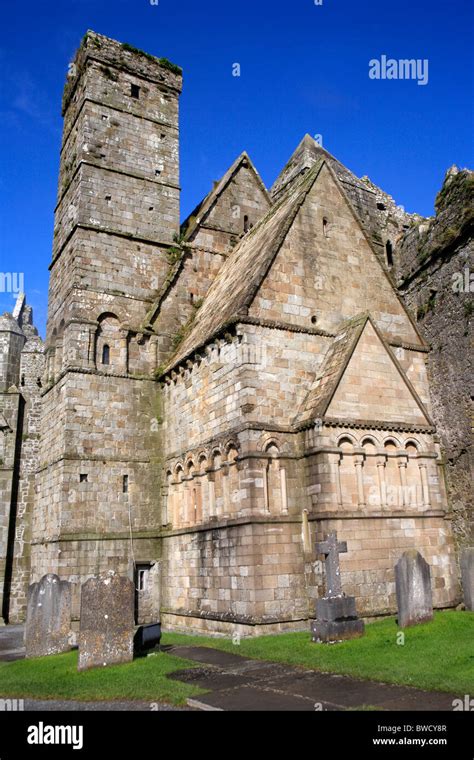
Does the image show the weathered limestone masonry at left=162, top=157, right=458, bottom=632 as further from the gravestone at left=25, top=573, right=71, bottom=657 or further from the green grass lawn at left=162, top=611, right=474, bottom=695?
the gravestone at left=25, top=573, right=71, bottom=657

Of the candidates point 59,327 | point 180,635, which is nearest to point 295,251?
point 59,327

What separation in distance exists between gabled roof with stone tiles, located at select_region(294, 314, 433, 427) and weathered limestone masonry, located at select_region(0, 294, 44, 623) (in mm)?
13948

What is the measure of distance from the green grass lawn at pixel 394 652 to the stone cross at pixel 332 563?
3.37ft

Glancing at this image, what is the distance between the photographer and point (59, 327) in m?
22.3

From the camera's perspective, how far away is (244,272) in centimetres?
1934

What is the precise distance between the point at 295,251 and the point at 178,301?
609 cm

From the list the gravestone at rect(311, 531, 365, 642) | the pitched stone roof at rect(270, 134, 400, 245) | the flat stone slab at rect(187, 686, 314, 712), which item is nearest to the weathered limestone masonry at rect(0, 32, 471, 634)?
the pitched stone roof at rect(270, 134, 400, 245)

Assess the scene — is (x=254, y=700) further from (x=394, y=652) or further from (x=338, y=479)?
(x=338, y=479)

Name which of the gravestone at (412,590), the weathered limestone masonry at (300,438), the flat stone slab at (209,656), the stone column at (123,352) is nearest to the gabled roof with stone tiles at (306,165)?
the weathered limestone masonry at (300,438)

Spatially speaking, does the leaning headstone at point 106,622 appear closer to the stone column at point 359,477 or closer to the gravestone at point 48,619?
the gravestone at point 48,619

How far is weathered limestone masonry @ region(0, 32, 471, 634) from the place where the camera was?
15.4m

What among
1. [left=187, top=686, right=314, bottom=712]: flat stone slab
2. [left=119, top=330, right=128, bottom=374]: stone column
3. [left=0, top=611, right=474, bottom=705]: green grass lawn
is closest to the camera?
[left=187, top=686, right=314, bottom=712]: flat stone slab

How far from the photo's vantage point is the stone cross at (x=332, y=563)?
12.5 m
